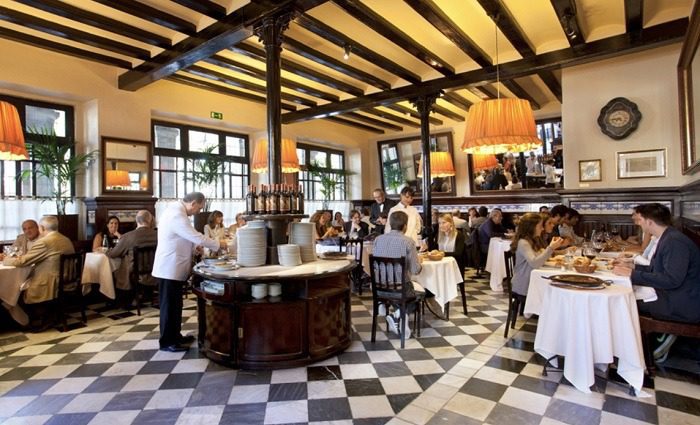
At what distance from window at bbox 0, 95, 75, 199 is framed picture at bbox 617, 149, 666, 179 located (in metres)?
8.88

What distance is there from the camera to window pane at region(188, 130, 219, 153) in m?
8.34

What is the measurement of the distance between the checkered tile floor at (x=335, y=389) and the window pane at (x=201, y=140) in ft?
16.7

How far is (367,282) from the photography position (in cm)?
684

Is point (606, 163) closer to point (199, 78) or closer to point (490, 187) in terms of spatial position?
point (490, 187)

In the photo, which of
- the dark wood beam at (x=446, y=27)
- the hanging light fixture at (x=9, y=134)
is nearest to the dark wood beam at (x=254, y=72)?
the hanging light fixture at (x=9, y=134)

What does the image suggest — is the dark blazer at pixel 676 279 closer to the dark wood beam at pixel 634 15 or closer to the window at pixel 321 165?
the dark wood beam at pixel 634 15

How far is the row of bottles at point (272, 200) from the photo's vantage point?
3842mm

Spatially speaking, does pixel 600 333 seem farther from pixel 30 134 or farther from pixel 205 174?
pixel 30 134

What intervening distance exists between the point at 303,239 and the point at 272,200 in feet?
1.62

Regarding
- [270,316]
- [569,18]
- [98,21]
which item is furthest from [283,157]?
[569,18]

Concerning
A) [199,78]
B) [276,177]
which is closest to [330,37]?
[276,177]

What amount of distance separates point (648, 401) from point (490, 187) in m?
7.63

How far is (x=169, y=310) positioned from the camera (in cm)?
385

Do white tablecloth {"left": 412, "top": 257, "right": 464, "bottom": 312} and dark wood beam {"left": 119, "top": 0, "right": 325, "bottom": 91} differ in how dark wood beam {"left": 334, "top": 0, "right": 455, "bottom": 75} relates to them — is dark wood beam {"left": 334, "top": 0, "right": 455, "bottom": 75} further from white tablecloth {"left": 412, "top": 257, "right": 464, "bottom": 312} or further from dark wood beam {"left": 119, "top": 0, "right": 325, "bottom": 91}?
white tablecloth {"left": 412, "top": 257, "right": 464, "bottom": 312}
